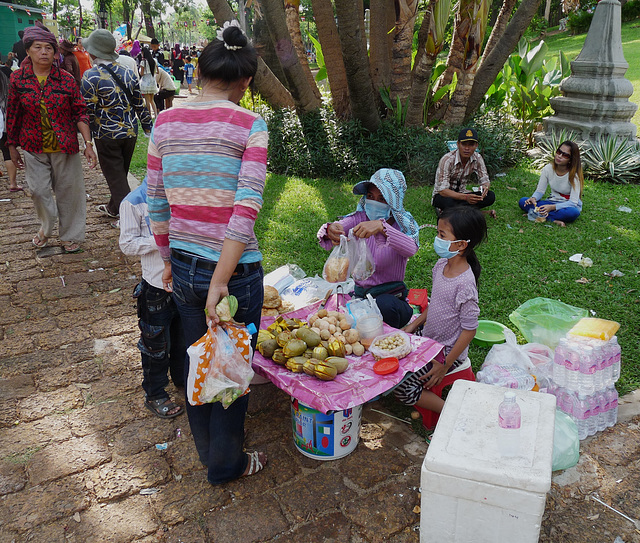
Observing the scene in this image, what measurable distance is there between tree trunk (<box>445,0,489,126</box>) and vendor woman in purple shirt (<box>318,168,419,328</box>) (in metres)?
5.04

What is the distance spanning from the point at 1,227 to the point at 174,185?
5476 mm

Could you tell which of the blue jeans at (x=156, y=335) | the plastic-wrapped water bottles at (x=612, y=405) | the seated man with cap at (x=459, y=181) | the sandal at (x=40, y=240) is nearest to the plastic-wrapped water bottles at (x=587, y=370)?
the plastic-wrapped water bottles at (x=612, y=405)

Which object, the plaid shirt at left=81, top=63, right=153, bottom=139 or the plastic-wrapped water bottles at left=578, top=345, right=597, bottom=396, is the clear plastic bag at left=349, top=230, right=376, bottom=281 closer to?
the plastic-wrapped water bottles at left=578, top=345, right=597, bottom=396

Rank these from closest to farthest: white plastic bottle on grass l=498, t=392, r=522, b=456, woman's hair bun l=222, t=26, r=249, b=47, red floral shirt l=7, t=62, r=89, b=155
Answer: white plastic bottle on grass l=498, t=392, r=522, b=456 < woman's hair bun l=222, t=26, r=249, b=47 < red floral shirt l=7, t=62, r=89, b=155

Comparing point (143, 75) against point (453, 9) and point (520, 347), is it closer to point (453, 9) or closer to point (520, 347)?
point (453, 9)

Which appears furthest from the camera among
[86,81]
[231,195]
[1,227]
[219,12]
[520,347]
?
[219,12]

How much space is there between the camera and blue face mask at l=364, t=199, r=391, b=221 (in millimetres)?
3527

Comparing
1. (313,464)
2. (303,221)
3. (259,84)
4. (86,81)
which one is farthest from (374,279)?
(259,84)

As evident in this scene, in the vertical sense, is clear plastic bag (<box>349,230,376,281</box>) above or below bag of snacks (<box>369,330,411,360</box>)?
above

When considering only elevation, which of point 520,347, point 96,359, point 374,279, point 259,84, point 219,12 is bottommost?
point 96,359

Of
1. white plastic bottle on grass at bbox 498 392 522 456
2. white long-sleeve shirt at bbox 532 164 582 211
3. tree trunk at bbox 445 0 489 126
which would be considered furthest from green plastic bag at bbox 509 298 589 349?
tree trunk at bbox 445 0 489 126

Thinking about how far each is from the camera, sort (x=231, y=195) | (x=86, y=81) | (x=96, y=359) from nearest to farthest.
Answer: (x=231, y=195)
(x=96, y=359)
(x=86, y=81)

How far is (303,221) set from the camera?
6723mm

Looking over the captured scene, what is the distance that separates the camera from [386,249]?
3584 millimetres
